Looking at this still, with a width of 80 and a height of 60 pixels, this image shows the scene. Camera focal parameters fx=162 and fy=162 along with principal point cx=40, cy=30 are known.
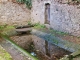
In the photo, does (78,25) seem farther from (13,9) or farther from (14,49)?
(13,9)

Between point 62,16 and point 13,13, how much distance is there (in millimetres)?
4551

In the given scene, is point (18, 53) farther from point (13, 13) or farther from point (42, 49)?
point (13, 13)

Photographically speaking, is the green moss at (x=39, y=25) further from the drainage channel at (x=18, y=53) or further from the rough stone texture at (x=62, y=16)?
the drainage channel at (x=18, y=53)

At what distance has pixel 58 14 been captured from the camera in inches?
428

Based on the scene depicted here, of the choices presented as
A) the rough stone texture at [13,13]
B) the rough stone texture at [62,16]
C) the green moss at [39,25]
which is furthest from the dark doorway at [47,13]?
the rough stone texture at [13,13]

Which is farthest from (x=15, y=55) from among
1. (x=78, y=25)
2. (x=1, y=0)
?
(x=1, y=0)

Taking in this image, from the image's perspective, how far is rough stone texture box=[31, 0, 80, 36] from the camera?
9.57 metres

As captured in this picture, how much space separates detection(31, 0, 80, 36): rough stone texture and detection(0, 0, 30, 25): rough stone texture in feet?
4.24

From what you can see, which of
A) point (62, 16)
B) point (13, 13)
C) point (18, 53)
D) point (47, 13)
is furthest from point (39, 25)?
point (18, 53)

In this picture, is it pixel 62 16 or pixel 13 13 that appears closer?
pixel 62 16

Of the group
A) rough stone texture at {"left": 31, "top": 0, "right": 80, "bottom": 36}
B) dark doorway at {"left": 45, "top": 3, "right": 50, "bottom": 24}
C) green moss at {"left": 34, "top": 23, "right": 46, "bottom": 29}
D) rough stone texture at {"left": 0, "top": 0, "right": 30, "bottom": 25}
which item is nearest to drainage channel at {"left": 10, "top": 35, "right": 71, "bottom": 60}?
rough stone texture at {"left": 31, "top": 0, "right": 80, "bottom": 36}

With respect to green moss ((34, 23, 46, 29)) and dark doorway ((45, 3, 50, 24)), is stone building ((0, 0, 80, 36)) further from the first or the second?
green moss ((34, 23, 46, 29))

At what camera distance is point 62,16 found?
34.5 ft

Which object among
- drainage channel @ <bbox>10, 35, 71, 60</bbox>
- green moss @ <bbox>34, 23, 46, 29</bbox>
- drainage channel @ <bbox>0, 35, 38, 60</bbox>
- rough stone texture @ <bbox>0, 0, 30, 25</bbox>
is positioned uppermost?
rough stone texture @ <bbox>0, 0, 30, 25</bbox>
